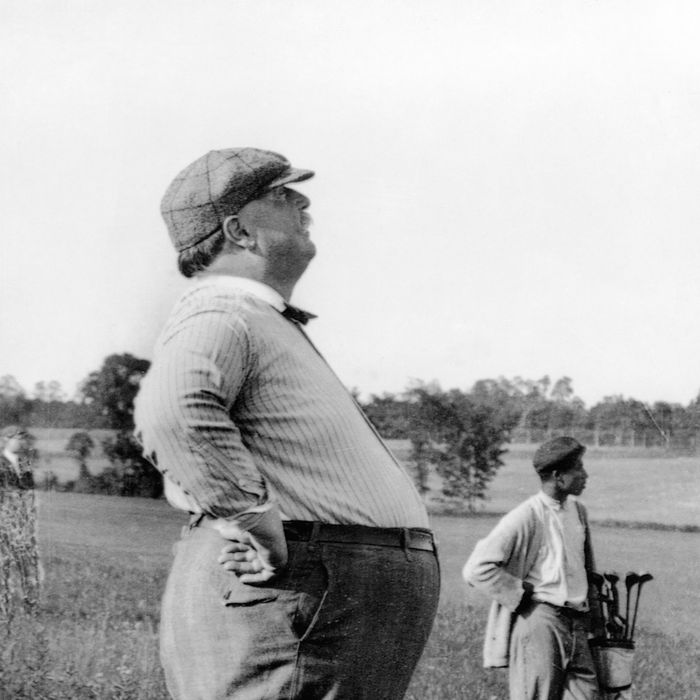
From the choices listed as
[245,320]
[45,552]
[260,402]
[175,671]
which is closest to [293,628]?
[175,671]

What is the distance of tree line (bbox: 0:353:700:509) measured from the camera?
37.5 feet

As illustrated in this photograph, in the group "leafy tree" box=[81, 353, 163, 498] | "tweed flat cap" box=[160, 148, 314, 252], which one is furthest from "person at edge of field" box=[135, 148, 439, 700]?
"leafy tree" box=[81, 353, 163, 498]

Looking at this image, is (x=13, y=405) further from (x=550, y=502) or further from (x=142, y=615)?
(x=550, y=502)

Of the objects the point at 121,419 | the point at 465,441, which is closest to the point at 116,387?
the point at 121,419

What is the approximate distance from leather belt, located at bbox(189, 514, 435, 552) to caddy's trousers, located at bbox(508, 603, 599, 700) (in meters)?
2.77

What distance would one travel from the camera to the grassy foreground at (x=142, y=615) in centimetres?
662

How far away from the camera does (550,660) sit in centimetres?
478

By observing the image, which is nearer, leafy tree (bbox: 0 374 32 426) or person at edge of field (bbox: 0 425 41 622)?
person at edge of field (bbox: 0 425 41 622)

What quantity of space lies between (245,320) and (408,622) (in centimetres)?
66

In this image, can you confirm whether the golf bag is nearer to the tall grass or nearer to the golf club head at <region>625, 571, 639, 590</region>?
the golf club head at <region>625, 571, 639, 590</region>

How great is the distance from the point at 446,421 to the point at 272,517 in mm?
17207

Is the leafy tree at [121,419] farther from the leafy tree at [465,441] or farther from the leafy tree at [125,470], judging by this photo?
the leafy tree at [465,441]

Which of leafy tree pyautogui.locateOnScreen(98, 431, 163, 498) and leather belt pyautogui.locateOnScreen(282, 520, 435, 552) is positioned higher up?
leather belt pyautogui.locateOnScreen(282, 520, 435, 552)

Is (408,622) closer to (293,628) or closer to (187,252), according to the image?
(293,628)
